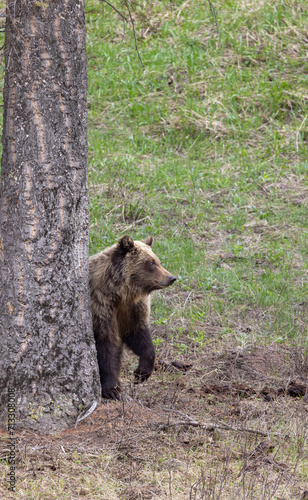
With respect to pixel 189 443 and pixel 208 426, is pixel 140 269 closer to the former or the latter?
pixel 208 426

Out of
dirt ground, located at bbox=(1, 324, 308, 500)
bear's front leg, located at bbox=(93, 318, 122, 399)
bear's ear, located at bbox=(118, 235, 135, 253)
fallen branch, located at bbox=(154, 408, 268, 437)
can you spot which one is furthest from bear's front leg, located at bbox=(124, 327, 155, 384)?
fallen branch, located at bbox=(154, 408, 268, 437)

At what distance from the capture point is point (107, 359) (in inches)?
195

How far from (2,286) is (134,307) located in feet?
5.11

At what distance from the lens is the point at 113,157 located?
32.0ft

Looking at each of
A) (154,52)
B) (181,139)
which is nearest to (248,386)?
(181,139)

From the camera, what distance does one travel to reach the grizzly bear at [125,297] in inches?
199

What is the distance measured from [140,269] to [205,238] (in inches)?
124

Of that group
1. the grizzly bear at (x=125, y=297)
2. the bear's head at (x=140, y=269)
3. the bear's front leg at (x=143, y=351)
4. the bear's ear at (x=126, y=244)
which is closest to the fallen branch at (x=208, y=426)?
the grizzly bear at (x=125, y=297)

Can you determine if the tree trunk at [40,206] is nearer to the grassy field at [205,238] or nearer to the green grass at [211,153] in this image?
the grassy field at [205,238]

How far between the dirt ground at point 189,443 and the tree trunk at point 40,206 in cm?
33

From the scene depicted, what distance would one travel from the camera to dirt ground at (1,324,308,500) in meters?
3.45

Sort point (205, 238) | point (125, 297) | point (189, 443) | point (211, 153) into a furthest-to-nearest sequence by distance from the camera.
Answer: point (211, 153)
point (205, 238)
point (125, 297)
point (189, 443)

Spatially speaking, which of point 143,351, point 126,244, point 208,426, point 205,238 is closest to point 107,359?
point 143,351

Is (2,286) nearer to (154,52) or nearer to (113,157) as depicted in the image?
(113,157)
